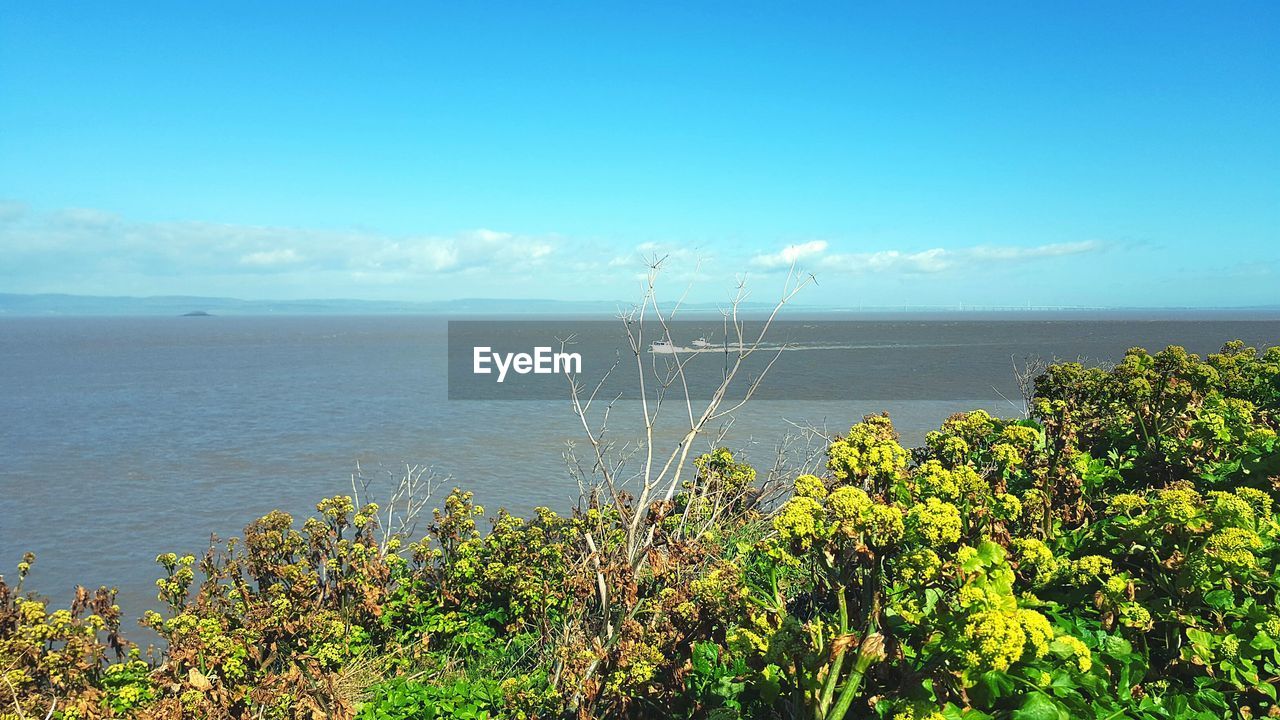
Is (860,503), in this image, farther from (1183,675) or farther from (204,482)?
(204,482)

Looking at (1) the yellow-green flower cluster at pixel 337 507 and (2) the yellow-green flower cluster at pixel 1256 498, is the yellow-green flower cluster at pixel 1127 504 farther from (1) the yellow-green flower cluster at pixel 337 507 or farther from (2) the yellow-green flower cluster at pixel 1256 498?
(1) the yellow-green flower cluster at pixel 337 507

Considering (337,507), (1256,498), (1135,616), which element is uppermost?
(1256,498)

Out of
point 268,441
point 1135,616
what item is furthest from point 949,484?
point 268,441

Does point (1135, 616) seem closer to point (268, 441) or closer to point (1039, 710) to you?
point (1039, 710)

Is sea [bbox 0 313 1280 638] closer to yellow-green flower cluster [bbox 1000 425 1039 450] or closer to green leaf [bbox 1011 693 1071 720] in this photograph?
yellow-green flower cluster [bbox 1000 425 1039 450]

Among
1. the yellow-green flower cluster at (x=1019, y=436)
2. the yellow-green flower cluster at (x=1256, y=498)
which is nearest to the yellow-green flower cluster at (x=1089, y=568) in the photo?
the yellow-green flower cluster at (x=1256, y=498)

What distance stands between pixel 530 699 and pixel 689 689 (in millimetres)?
807

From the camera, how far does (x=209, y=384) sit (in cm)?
3694

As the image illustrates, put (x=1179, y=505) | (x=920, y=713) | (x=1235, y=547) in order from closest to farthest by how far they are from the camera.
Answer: (x=920, y=713), (x=1235, y=547), (x=1179, y=505)

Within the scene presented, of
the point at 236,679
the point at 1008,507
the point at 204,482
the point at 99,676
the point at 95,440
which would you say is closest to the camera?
the point at 1008,507

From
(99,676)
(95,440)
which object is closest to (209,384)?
(95,440)

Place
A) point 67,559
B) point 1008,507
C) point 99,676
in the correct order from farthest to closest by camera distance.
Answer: point 67,559 < point 99,676 < point 1008,507

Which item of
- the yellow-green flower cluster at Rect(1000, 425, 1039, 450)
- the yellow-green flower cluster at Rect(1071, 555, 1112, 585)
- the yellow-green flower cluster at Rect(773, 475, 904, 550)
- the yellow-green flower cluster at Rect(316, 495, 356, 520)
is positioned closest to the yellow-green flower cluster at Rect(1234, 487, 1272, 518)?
the yellow-green flower cluster at Rect(1071, 555, 1112, 585)

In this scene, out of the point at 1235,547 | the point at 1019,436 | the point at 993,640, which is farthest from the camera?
the point at 1019,436
